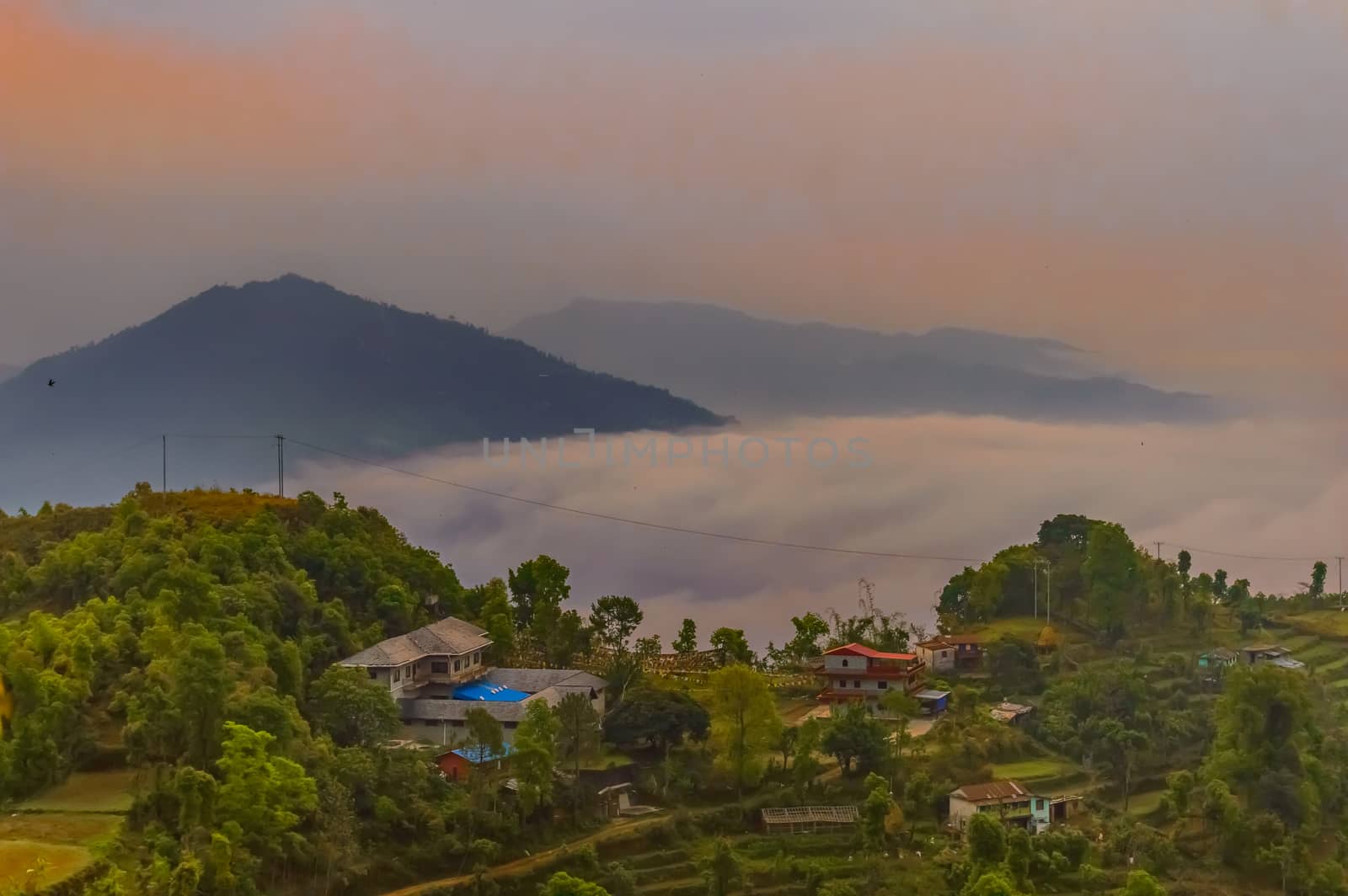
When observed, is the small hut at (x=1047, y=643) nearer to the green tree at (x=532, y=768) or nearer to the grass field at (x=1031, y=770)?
the grass field at (x=1031, y=770)

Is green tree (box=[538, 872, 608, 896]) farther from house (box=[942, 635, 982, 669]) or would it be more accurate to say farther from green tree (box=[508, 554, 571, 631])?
house (box=[942, 635, 982, 669])

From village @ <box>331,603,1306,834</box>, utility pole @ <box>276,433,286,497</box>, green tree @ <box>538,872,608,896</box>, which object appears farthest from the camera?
utility pole @ <box>276,433,286,497</box>

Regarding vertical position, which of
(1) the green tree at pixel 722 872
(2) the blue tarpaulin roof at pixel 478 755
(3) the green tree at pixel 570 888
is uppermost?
(2) the blue tarpaulin roof at pixel 478 755

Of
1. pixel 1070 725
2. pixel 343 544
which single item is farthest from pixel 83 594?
pixel 1070 725

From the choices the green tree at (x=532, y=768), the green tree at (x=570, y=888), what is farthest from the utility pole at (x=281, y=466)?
the green tree at (x=570, y=888)

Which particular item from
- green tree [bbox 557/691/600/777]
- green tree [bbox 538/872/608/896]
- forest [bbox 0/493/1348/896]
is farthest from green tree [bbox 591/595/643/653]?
green tree [bbox 538/872/608/896]

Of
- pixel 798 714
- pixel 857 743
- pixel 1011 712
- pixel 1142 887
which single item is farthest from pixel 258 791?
pixel 1011 712

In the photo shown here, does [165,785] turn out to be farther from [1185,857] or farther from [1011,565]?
[1011,565]
